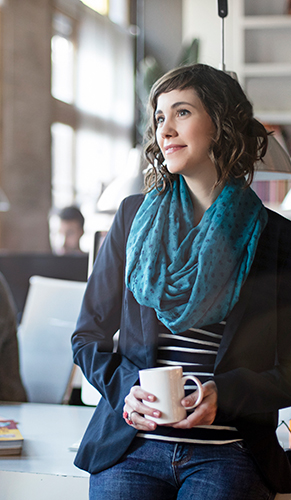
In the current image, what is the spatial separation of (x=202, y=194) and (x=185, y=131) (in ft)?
0.37

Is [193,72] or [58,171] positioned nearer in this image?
[193,72]

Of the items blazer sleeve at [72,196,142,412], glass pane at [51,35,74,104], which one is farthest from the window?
blazer sleeve at [72,196,142,412]

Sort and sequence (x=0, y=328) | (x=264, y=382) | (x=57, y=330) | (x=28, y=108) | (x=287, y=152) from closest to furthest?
(x=264, y=382)
(x=287, y=152)
(x=0, y=328)
(x=57, y=330)
(x=28, y=108)

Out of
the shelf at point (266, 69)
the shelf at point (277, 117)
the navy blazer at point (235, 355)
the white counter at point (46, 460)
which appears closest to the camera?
the navy blazer at point (235, 355)

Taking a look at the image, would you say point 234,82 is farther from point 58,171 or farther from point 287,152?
point 58,171

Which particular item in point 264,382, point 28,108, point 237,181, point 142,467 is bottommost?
point 142,467

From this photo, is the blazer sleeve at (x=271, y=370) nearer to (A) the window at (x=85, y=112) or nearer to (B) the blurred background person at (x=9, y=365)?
(B) the blurred background person at (x=9, y=365)

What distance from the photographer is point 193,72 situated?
0.94 meters

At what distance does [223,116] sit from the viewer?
928 millimetres

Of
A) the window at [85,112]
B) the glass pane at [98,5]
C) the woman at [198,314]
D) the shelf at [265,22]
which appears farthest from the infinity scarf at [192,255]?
the window at [85,112]

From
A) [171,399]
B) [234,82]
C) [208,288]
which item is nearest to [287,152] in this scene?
[234,82]

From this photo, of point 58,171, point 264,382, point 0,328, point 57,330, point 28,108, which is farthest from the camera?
point 58,171

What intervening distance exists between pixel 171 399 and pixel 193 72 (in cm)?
53

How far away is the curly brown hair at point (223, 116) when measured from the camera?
927 millimetres
